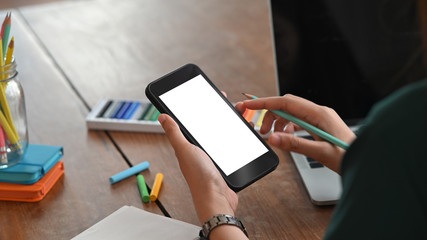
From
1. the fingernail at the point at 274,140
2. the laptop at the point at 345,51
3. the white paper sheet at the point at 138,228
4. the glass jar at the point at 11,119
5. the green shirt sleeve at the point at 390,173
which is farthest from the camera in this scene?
the laptop at the point at 345,51

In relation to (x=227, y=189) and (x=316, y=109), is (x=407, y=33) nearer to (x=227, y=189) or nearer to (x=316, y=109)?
(x=316, y=109)

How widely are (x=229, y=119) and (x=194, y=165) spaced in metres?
0.18

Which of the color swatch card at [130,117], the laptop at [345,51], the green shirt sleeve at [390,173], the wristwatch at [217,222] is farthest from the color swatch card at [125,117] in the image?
the green shirt sleeve at [390,173]

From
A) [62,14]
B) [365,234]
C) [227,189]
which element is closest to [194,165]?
[227,189]

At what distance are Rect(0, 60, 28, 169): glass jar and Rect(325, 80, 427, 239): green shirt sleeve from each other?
2.44ft

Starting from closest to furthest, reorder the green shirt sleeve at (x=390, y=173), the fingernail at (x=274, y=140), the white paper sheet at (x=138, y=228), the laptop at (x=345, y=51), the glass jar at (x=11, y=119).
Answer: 1. the green shirt sleeve at (x=390, y=173)
2. the fingernail at (x=274, y=140)
3. the white paper sheet at (x=138, y=228)
4. the glass jar at (x=11, y=119)
5. the laptop at (x=345, y=51)

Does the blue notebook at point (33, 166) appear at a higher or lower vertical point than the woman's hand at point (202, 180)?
lower

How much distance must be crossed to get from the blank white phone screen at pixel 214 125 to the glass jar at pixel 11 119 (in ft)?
0.99

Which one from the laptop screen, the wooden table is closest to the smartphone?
the wooden table

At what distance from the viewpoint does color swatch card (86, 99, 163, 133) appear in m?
1.39

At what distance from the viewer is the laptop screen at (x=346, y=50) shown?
4.24 feet

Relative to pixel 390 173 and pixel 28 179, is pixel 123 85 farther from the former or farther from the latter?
pixel 390 173

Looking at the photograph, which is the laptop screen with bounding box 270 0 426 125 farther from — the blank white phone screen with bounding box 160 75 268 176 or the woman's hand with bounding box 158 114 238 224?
the woman's hand with bounding box 158 114 238 224

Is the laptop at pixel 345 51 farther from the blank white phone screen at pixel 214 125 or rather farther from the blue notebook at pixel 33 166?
the blue notebook at pixel 33 166
